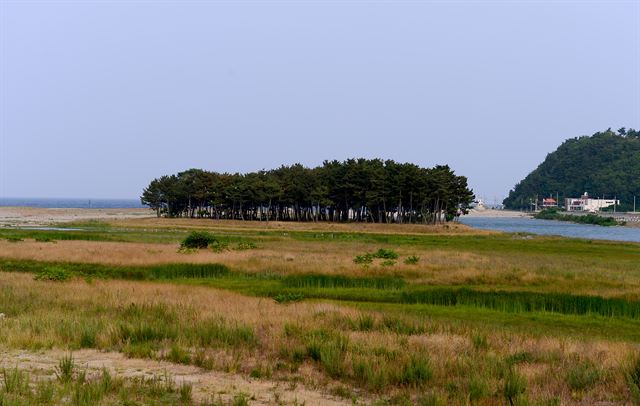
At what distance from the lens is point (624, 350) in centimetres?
1573

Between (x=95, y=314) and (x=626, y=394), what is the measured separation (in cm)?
1641

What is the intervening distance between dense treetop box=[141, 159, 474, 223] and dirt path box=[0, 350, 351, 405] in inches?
4164

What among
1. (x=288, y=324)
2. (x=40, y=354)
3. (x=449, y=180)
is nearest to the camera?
(x=40, y=354)

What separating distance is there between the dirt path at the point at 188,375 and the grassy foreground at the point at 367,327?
1.25ft

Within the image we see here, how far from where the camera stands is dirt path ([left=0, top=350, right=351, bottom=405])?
11898 millimetres

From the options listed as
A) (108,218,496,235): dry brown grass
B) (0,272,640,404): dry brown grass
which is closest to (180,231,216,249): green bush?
(0,272,640,404): dry brown grass

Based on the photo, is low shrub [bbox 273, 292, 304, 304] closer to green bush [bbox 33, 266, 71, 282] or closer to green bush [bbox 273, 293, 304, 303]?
green bush [bbox 273, 293, 304, 303]

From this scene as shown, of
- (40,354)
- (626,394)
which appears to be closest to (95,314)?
(40,354)

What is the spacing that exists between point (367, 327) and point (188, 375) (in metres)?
7.46

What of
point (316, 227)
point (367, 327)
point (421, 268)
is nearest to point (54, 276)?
point (367, 327)

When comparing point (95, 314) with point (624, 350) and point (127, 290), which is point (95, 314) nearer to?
point (127, 290)

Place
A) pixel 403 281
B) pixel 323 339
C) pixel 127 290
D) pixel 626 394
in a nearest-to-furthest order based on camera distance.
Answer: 1. pixel 626 394
2. pixel 323 339
3. pixel 127 290
4. pixel 403 281

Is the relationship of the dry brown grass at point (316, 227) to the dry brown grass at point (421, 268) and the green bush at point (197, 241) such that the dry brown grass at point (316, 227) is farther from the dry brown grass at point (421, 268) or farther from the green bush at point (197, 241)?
the dry brown grass at point (421, 268)

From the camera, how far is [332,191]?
131 m
